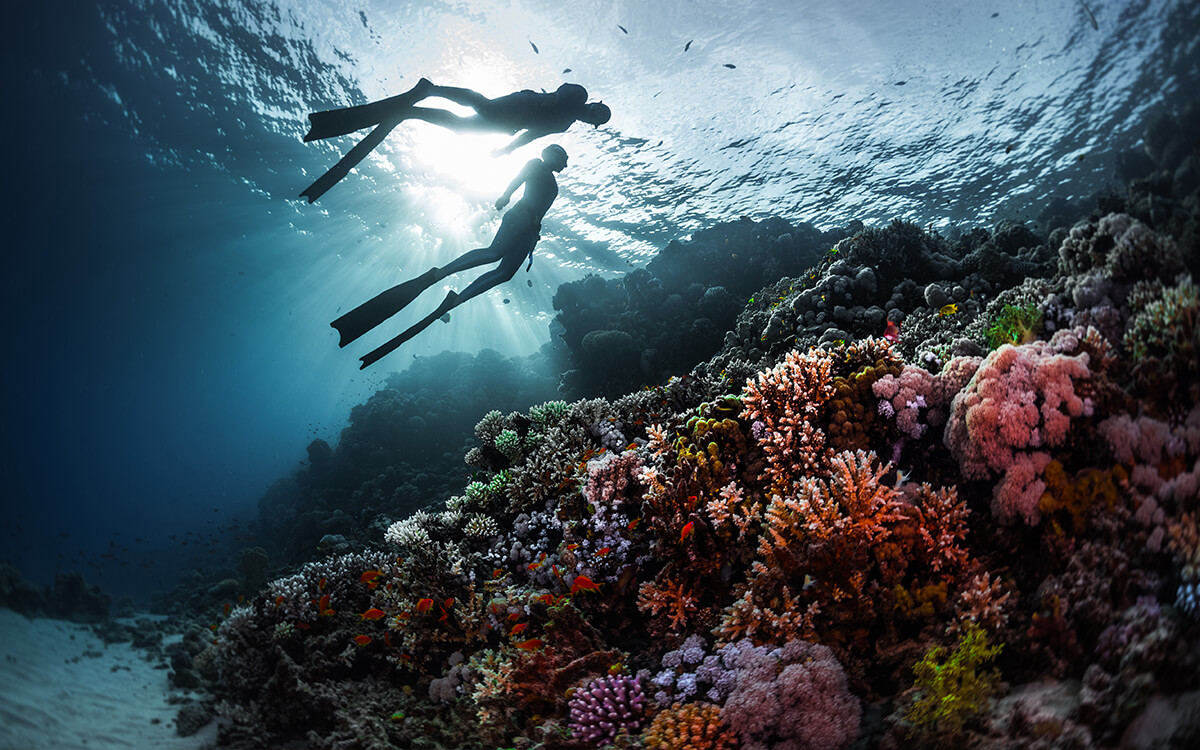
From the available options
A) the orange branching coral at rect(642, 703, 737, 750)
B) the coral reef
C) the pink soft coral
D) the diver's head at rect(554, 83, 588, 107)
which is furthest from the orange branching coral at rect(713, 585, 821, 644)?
the diver's head at rect(554, 83, 588, 107)

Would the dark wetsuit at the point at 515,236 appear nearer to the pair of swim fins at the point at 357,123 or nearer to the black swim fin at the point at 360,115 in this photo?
the pair of swim fins at the point at 357,123

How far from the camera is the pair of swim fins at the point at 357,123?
13.2 feet

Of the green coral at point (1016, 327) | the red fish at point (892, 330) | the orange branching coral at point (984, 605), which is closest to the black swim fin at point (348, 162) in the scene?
the orange branching coral at point (984, 605)

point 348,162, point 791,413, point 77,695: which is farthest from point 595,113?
point 77,695

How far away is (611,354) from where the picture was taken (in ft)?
46.5

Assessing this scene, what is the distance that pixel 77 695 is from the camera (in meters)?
8.12

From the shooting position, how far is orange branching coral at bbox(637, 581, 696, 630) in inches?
149

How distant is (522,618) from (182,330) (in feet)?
182

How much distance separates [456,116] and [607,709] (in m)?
5.69

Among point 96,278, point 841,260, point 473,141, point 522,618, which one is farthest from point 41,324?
point 841,260

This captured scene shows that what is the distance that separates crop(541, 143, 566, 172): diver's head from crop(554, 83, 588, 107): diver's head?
729mm

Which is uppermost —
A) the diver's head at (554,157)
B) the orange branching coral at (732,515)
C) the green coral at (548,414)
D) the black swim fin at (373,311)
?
the diver's head at (554,157)

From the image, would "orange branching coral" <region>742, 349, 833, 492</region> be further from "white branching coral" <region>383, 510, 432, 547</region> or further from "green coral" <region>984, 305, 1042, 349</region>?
"white branching coral" <region>383, 510, 432, 547</region>

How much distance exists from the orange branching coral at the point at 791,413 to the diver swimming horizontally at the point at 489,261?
3151 millimetres
